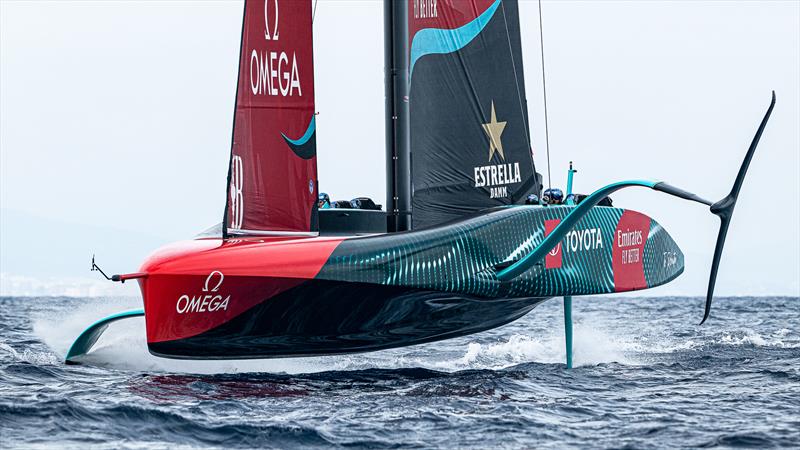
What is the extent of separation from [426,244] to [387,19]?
8.15 ft

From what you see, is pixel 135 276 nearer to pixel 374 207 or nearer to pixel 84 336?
pixel 84 336

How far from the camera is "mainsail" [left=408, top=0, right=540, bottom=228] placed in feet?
30.8

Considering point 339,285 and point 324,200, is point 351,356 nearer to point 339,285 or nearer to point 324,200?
point 324,200

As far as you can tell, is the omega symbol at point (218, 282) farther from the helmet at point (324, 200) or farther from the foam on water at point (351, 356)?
the helmet at point (324, 200)

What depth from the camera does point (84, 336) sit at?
9.74 metres

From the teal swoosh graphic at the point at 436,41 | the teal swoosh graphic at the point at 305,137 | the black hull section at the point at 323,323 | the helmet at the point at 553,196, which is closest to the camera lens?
the black hull section at the point at 323,323

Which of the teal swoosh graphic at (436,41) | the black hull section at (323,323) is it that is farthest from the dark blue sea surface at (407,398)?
the teal swoosh graphic at (436,41)

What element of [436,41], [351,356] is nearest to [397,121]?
[436,41]

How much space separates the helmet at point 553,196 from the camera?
9898 mm

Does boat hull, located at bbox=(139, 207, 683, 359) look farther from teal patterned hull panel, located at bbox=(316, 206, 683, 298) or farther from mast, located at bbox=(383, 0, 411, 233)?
mast, located at bbox=(383, 0, 411, 233)

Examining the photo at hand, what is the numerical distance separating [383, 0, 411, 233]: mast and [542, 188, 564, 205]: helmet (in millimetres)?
1314

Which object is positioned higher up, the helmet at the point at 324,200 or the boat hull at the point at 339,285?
the helmet at the point at 324,200

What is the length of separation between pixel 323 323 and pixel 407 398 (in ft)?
3.73

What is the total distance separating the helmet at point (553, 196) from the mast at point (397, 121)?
131 centimetres
